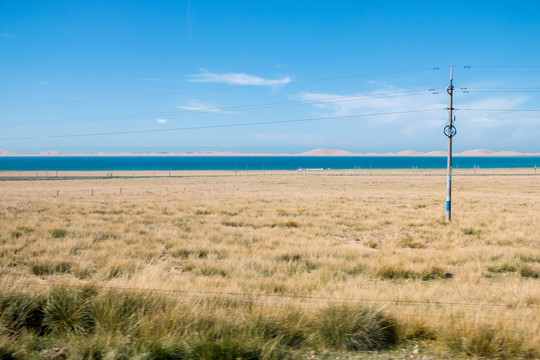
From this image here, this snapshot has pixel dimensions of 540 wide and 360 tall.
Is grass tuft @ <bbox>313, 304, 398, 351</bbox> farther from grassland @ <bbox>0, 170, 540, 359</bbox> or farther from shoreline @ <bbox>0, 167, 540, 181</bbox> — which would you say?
shoreline @ <bbox>0, 167, 540, 181</bbox>

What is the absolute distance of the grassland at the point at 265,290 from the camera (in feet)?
16.4

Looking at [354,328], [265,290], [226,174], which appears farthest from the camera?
[226,174]

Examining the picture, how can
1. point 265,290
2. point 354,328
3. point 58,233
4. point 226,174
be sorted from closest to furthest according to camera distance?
1. point 354,328
2. point 265,290
3. point 58,233
4. point 226,174

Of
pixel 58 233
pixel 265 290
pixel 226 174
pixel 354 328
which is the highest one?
pixel 226 174

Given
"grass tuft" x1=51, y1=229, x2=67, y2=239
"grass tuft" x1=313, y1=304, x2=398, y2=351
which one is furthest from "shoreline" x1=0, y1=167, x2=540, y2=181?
"grass tuft" x1=313, y1=304, x2=398, y2=351

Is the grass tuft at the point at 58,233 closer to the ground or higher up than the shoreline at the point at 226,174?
closer to the ground

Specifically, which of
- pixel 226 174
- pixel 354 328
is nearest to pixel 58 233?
pixel 354 328

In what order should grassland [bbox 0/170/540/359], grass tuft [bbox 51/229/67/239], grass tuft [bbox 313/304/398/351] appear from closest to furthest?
grassland [bbox 0/170/540/359] → grass tuft [bbox 313/304/398/351] → grass tuft [bbox 51/229/67/239]

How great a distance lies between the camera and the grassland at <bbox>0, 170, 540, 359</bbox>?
4996 mm

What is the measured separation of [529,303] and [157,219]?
16943 mm

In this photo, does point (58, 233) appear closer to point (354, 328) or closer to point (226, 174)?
point (354, 328)

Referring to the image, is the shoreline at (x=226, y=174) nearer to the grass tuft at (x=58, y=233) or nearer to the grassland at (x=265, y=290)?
the grass tuft at (x=58, y=233)

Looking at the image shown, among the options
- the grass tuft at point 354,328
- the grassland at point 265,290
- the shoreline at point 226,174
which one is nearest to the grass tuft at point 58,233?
the grassland at point 265,290

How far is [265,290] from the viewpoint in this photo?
7.74 m
